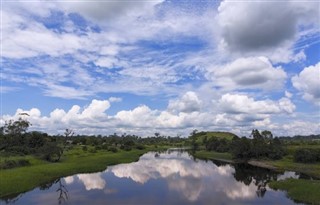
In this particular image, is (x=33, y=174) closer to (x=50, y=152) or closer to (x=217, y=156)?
(x=50, y=152)

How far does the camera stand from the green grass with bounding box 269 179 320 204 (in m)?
45.2

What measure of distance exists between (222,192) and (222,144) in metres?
116

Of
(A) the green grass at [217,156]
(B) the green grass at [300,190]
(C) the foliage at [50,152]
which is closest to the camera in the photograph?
(B) the green grass at [300,190]

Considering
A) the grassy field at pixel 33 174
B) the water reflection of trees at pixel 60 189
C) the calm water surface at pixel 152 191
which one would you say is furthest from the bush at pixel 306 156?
the water reflection of trees at pixel 60 189

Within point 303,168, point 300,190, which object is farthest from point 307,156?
point 300,190

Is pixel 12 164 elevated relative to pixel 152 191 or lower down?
elevated

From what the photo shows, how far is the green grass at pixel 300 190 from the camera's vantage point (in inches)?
1778

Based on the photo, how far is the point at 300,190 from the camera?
49.9 meters

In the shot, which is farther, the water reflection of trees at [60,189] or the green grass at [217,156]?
the green grass at [217,156]

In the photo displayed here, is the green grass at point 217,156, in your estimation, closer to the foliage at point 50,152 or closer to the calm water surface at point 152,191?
the calm water surface at point 152,191

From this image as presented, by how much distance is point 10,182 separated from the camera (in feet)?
167

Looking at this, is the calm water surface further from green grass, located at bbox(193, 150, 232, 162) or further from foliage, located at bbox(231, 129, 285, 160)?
green grass, located at bbox(193, 150, 232, 162)

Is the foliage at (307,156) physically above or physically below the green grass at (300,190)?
above

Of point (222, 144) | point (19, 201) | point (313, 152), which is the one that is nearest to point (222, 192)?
point (19, 201)
